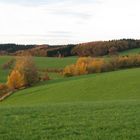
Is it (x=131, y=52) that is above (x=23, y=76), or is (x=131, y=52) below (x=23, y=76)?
above

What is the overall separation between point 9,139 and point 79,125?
290 cm

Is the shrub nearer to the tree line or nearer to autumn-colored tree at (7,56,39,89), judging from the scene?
autumn-colored tree at (7,56,39,89)

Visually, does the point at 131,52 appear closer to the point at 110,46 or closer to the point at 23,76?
the point at 110,46

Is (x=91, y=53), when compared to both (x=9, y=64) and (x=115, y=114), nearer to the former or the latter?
(x=9, y=64)

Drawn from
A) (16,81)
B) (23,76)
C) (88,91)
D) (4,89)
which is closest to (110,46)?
(23,76)

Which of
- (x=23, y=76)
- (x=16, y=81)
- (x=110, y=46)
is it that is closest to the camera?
(x=16, y=81)

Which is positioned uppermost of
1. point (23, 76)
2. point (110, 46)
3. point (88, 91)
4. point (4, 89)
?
point (110, 46)

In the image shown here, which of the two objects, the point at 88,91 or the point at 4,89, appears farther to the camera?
the point at 4,89

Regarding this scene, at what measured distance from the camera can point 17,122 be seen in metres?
15.2

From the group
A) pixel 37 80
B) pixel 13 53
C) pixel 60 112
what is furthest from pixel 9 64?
pixel 60 112

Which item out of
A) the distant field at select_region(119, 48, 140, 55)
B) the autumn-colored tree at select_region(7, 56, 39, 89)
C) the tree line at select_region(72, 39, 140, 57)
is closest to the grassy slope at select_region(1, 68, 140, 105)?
the autumn-colored tree at select_region(7, 56, 39, 89)

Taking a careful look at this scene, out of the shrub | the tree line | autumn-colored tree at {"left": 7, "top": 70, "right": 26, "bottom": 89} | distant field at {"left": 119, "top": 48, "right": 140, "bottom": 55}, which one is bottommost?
the shrub

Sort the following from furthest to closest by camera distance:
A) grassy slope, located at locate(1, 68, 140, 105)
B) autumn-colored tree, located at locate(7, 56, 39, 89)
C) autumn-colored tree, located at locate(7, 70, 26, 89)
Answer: autumn-colored tree, located at locate(7, 56, 39, 89)
autumn-colored tree, located at locate(7, 70, 26, 89)
grassy slope, located at locate(1, 68, 140, 105)

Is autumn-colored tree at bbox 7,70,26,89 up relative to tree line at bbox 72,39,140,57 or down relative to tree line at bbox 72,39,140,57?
down
